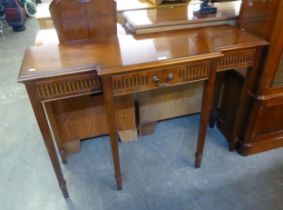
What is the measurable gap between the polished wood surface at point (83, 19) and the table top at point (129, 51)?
0.08m

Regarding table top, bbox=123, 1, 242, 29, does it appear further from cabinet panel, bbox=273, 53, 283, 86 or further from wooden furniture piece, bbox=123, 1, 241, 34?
cabinet panel, bbox=273, 53, 283, 86

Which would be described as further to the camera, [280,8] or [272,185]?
[272,185]

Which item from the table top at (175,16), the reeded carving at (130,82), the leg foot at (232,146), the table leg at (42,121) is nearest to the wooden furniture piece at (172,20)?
the table top at (175,16)

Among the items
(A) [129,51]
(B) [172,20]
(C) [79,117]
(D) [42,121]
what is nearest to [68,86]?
(D) [42,121]

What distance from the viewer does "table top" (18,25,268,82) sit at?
3.44 ft

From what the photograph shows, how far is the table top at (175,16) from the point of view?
145 centimetres

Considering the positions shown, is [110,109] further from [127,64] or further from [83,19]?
[83,19]

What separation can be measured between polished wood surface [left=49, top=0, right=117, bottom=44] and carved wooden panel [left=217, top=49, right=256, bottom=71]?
0.64 metres

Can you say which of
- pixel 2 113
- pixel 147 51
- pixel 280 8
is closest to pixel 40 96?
pixel 147 51

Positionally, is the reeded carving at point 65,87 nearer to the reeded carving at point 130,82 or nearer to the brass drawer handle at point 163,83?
the reeded carving at point 130,82

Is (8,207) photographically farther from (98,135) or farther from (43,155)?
(98,135)

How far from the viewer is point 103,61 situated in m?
1.10

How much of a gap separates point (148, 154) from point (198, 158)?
37 centimetres

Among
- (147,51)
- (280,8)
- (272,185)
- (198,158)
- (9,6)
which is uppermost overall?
(280,8)
